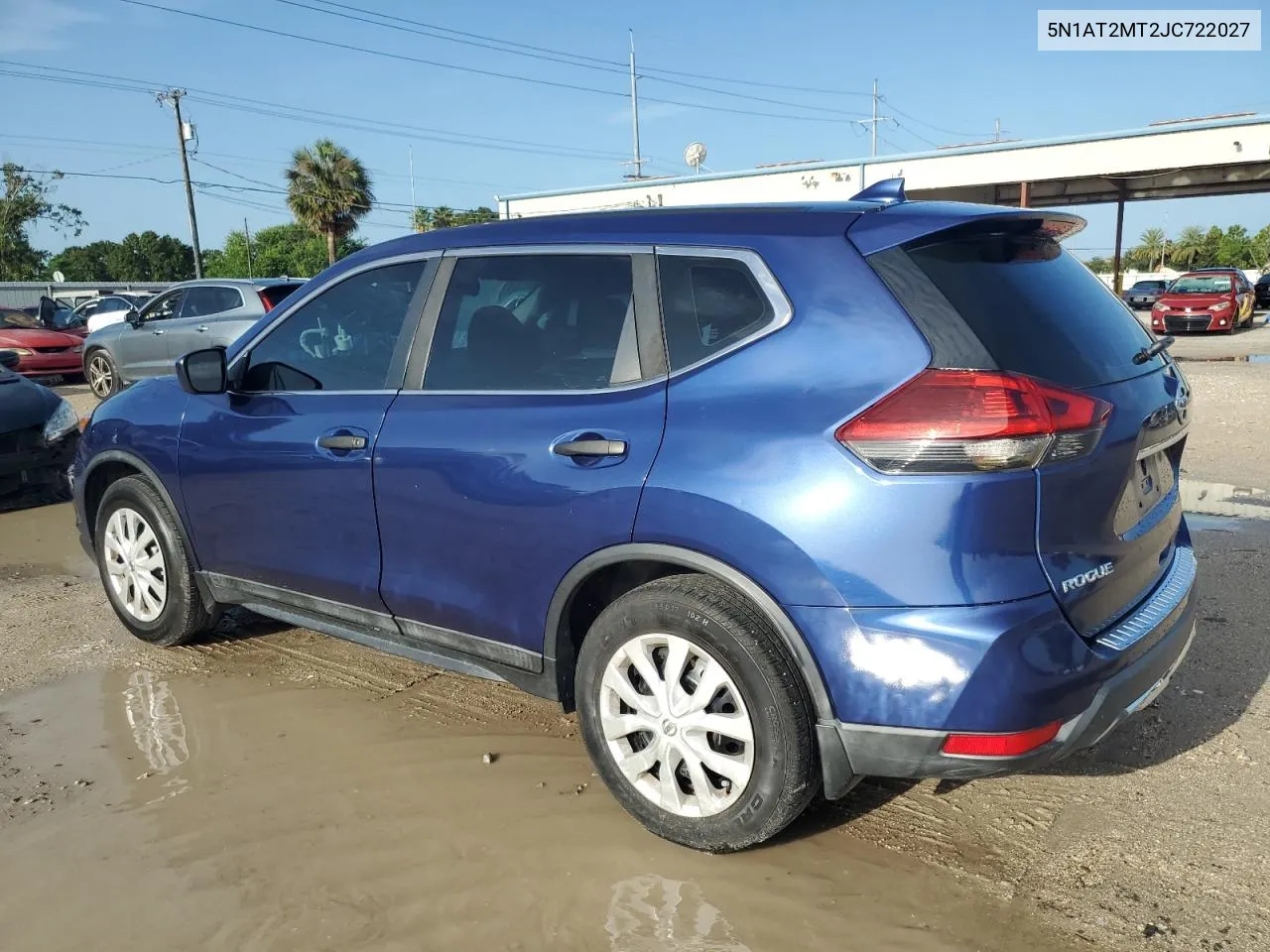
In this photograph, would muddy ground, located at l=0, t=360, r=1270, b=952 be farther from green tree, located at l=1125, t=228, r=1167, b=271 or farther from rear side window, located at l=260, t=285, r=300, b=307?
green tree, located at l=1125, t=228, r=1167, b=271

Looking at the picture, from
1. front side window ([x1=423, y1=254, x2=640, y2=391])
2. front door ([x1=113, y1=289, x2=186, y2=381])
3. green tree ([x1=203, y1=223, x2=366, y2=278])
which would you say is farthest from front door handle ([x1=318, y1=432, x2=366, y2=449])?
green tree ([x1=203, y1=223, x2=366, y2=278])

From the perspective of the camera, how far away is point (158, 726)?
3789mm

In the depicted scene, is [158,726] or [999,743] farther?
[158,726]

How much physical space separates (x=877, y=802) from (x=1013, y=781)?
478 mm

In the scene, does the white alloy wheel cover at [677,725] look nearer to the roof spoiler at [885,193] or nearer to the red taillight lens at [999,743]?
the red taillight lens at [999,743]

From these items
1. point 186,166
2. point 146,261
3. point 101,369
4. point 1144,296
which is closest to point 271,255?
point 146,261

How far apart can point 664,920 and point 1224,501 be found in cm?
568

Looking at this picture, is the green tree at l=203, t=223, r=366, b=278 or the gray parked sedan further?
the green tree at l=203, t=223, r=366, b=278

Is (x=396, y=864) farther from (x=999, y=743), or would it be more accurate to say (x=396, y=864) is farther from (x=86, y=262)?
(x=86, y=262)

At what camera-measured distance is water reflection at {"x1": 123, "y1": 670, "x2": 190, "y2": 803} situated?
343cm

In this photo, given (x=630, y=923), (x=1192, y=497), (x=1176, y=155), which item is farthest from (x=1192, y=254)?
(x=630, y=923)

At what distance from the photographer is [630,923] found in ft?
8.34

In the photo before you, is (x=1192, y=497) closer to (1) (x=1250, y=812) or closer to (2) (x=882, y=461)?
(1) (x=1250, y=812)

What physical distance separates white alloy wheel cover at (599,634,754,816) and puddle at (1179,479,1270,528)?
454 cm
